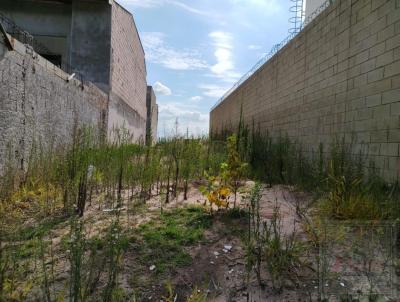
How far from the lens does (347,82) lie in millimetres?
4934

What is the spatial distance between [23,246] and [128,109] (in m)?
11.8

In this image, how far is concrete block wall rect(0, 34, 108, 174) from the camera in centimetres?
423

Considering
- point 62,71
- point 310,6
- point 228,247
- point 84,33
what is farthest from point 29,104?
point 310,6

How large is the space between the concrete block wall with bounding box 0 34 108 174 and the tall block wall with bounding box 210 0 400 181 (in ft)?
9.48

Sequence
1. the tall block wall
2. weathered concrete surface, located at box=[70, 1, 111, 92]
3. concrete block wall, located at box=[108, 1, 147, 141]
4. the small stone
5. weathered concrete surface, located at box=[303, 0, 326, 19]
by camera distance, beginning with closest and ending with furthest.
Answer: the small stone < the tall block wall < weathered concrete surface, located at box=[303, 0, 326, 19] < weathered concrete surface, located at box=[70, 1, 111, 92] < concrete block wall, located at box=[108, 1, 147, 141]

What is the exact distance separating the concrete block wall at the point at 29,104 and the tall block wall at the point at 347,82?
2889 mm

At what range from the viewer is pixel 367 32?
14.8 feet

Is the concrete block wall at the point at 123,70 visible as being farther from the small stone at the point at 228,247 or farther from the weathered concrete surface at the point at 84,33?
the small stone at the point at 228,247

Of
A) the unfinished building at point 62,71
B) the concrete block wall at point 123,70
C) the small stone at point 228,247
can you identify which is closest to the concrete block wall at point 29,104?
the unfinished building at point 62,71

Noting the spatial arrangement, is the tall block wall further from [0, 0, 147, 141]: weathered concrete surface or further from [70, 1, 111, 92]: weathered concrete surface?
[70, 1, 111, 92]: weathered concrete surface

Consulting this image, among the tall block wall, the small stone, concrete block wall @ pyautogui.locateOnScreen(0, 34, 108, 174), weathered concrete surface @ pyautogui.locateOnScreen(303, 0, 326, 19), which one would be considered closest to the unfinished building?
concrete block wall @ pyautogui.locateOnScreen(0, 34, 108, 174)

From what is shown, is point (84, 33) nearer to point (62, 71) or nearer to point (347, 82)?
point (62, 71)

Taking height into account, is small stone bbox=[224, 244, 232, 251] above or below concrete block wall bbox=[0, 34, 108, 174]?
below

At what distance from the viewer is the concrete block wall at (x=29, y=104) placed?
166 inches
